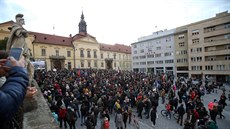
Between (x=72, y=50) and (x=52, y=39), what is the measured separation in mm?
7816

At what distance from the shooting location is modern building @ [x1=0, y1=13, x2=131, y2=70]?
1939 inches

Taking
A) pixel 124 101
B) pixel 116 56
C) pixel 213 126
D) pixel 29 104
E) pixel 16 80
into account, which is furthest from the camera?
pixel 116 56

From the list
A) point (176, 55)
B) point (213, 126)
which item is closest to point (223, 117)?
point (213, 126)

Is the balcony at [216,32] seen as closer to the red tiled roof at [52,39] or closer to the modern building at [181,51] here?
the modern building at [181,51]

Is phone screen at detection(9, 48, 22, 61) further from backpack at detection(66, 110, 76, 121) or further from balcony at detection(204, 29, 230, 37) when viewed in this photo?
balcony at detection(204, 29, 230, 37)

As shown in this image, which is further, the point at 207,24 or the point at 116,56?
the point at 116,56

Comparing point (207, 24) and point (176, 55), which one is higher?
point (207, 24)

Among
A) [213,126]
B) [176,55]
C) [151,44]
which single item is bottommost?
[213,126]

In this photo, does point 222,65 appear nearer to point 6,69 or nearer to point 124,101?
point 124,101

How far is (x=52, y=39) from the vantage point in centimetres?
5456

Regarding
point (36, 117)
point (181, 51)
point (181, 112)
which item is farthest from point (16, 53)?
point (181, 51)

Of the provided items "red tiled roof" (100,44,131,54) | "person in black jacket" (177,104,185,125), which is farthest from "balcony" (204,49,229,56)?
"red tiled roof" (100,44,131,54)

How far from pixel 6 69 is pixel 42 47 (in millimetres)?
54176

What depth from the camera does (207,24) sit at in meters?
41.2
